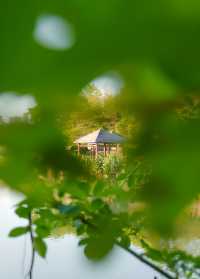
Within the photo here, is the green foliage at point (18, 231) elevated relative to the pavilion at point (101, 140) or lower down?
lower down

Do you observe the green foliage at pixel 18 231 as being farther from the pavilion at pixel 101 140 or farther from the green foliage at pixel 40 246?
the pavilion at pixel 101 140

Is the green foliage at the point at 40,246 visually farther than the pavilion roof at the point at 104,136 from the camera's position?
Yes

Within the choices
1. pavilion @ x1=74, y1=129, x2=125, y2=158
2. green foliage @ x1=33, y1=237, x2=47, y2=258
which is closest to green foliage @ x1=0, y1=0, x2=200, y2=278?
pavilion @ x1=74, y1=129, x2=125, y2=158

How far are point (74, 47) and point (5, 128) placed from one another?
6cm

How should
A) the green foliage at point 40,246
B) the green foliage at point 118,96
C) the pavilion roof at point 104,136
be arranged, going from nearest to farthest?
1. the green foliage at point 118,96
2. the pavilion roof at point 104,136
3. the green foliage at point 40,246

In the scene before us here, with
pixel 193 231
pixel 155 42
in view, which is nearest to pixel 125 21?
pixel 155 42

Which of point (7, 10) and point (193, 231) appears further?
point (193, 231)

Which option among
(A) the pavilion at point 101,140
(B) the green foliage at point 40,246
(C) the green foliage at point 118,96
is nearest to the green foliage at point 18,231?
(B) the green foliage at point 40,246

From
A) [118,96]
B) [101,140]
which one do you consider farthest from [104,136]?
[118,96]

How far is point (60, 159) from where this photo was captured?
19 cm

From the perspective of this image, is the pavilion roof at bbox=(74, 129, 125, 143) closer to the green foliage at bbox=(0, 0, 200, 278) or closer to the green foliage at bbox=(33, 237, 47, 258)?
the green foliage at bbox=(0, 0, 200, 278)

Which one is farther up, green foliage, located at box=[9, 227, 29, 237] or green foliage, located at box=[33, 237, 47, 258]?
green foliage, located at box=[9, 227, 29, 237]

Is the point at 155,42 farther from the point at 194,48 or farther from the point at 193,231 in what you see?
the point at 193,231

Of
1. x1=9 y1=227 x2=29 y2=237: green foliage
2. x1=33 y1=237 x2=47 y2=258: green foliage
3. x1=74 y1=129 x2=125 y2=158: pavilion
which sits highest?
x1=74 y1=129 x2=125 y2=158: pavilion
